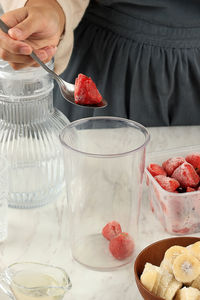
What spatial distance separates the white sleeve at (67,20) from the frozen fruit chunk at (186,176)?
0.33 m

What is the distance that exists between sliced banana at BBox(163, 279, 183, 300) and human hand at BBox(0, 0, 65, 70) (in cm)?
38

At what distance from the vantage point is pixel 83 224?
2.71 ft

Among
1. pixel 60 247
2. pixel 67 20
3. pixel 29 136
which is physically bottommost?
pixel 60 247

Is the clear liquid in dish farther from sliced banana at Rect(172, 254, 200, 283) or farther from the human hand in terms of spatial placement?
the human hand

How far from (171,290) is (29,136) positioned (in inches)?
13.4

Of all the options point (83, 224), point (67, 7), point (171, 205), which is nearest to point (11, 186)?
point (83, 224)

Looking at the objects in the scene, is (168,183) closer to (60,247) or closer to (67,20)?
(60,247)

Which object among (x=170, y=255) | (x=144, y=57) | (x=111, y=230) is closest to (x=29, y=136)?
(x=111, y=230)

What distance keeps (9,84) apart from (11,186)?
0.16m

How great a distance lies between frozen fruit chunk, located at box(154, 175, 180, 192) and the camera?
0.86m

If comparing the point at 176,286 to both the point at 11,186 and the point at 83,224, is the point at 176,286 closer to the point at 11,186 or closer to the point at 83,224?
the point at 83,224

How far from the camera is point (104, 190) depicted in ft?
2.57

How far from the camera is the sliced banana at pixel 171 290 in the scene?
2.22 feet

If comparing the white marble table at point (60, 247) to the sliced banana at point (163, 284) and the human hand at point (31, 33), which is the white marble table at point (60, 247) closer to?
the sliced banana at point (163, 284)
